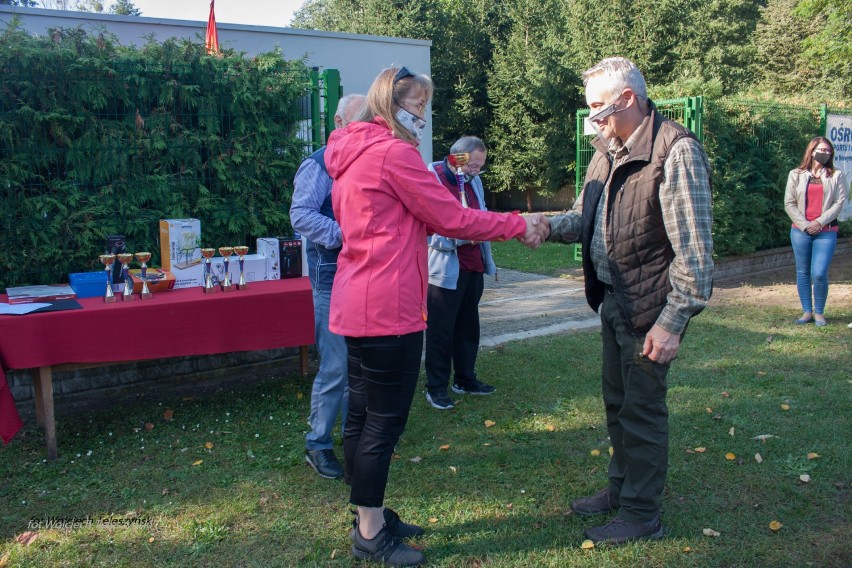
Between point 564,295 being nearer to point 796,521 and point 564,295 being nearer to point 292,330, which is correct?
point 292,330

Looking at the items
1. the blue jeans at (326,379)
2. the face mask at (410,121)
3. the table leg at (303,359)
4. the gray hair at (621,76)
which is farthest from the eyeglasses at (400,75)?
the table leg at (303,359)

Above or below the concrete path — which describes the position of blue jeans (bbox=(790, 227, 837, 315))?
above

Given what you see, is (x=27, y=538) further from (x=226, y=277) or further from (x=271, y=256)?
(x=271, y=256)

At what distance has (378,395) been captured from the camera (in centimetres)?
303

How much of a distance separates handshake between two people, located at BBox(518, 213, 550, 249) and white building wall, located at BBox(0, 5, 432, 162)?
7057mm

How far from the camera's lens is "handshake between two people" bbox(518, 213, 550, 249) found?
3362mm

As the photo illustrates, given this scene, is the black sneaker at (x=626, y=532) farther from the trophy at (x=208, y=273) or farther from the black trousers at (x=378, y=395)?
the trophy at (x=208, y=273)

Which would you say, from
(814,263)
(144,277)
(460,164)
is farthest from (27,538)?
(814,263)

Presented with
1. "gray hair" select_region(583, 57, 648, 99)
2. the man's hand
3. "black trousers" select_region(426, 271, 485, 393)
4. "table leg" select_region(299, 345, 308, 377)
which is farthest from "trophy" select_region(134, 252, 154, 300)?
the man's hand

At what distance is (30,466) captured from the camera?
14.4 feet

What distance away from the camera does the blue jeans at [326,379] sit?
4.07 m

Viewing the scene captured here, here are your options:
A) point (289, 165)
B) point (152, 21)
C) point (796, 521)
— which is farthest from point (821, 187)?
point (152, 21)

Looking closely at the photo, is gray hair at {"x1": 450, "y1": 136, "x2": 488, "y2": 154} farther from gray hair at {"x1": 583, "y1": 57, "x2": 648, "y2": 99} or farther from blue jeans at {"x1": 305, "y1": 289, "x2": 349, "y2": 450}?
gray hair at {"x1": 583, "y1": 57, "x2": 648, "y2": 99}

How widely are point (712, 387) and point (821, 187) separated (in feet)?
10.5
